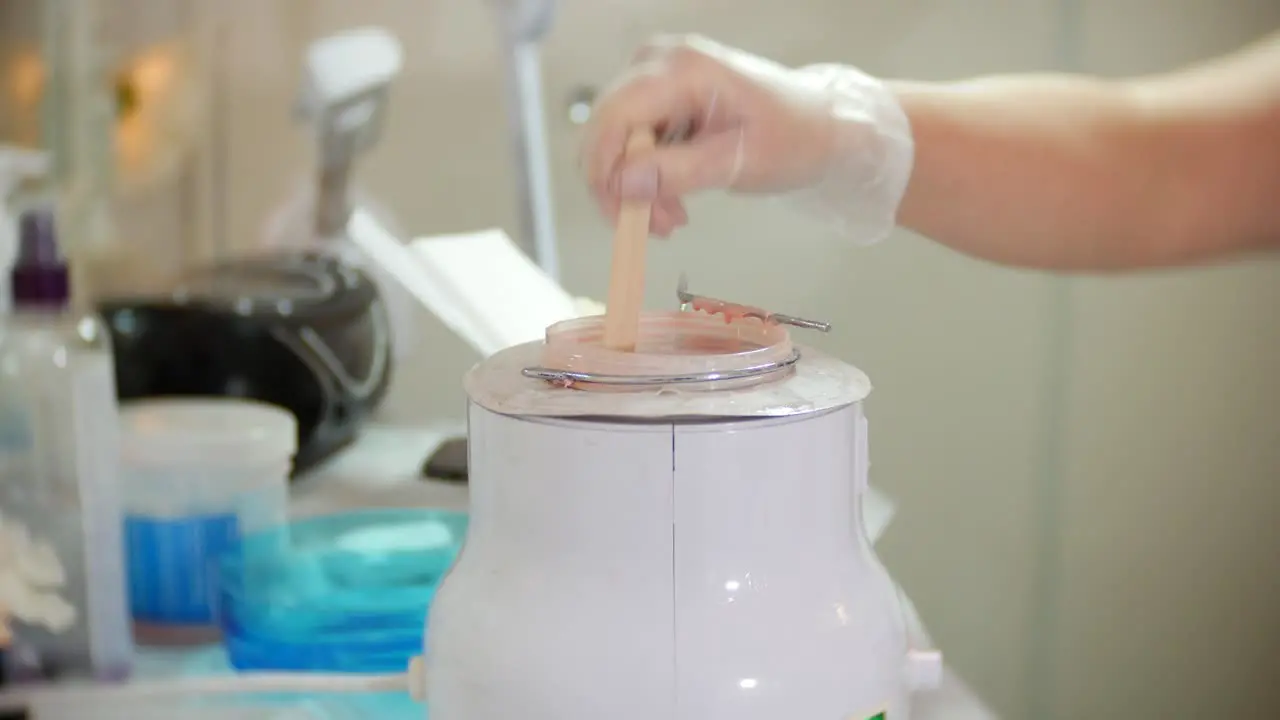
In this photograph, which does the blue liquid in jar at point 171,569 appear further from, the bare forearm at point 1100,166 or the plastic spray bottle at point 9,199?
the bare forearm at point 1100,166

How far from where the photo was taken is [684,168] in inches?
16.4

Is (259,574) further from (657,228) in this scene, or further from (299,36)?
(299,36)

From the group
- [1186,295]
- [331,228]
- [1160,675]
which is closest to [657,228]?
[331,228]

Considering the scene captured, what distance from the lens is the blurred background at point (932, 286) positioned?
938 mm

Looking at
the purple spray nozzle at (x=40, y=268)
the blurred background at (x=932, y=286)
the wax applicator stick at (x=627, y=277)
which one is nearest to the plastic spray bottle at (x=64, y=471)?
the purple spray nozzle at (x=40, y=268)

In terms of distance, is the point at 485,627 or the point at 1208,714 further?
the point at 1208,714

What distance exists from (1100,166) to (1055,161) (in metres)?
0.03

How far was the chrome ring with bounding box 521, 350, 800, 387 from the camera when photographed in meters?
0.33

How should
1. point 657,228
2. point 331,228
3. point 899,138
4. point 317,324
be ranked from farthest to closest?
1. point 331,228
2. point 317,324
3. point 899,138
4. point 657,228

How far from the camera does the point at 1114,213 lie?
72 centimetres

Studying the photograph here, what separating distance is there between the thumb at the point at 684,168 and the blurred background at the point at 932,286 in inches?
16.8

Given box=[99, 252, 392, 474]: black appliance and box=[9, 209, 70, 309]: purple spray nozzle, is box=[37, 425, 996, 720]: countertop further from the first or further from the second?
box=[9, 209, 70, 309]: purple spray nozzle

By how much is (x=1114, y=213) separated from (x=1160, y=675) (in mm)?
540

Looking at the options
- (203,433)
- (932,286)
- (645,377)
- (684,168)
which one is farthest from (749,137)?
(932,286)
